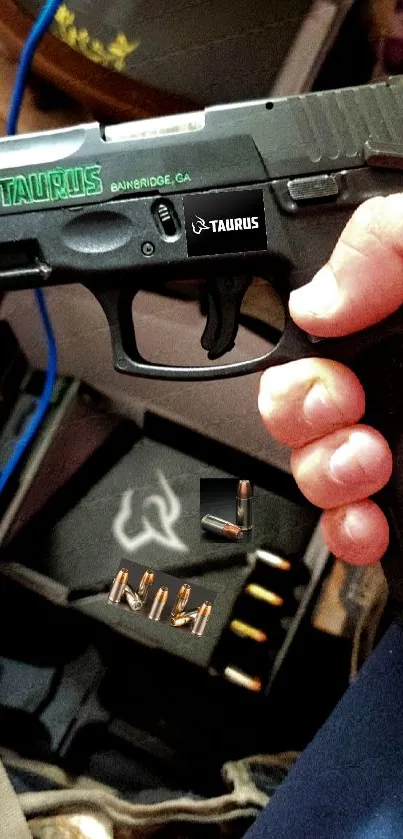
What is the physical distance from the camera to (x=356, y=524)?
1.62ft

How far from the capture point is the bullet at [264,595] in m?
0.74

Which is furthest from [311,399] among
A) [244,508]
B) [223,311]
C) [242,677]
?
[242,677]

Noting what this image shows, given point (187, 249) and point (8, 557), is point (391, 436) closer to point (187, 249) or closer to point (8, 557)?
point (187, 249)

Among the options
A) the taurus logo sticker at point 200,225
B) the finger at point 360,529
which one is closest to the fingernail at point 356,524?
the finger at point 360,529

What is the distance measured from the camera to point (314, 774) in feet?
1.94

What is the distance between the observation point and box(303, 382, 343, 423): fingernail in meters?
0.48

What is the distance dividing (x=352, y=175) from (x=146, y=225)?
0.15 meters

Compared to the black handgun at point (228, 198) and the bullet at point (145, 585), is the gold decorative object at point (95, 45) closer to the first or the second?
the black handgun at point (228, 198)

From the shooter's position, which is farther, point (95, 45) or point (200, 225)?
point (95, 45)

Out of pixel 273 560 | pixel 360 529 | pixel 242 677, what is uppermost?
pixel 360 529

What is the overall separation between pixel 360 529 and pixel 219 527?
0.87ft

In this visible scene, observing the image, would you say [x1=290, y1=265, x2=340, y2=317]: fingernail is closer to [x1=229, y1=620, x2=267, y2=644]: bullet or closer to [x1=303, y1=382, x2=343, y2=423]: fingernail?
[x1=303, y1=382, x2=343, y2=423]: fingernail

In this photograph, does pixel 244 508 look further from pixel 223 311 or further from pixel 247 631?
pixel 223 311

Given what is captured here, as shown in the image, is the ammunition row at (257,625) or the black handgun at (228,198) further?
the ammunition row at (257,625)
